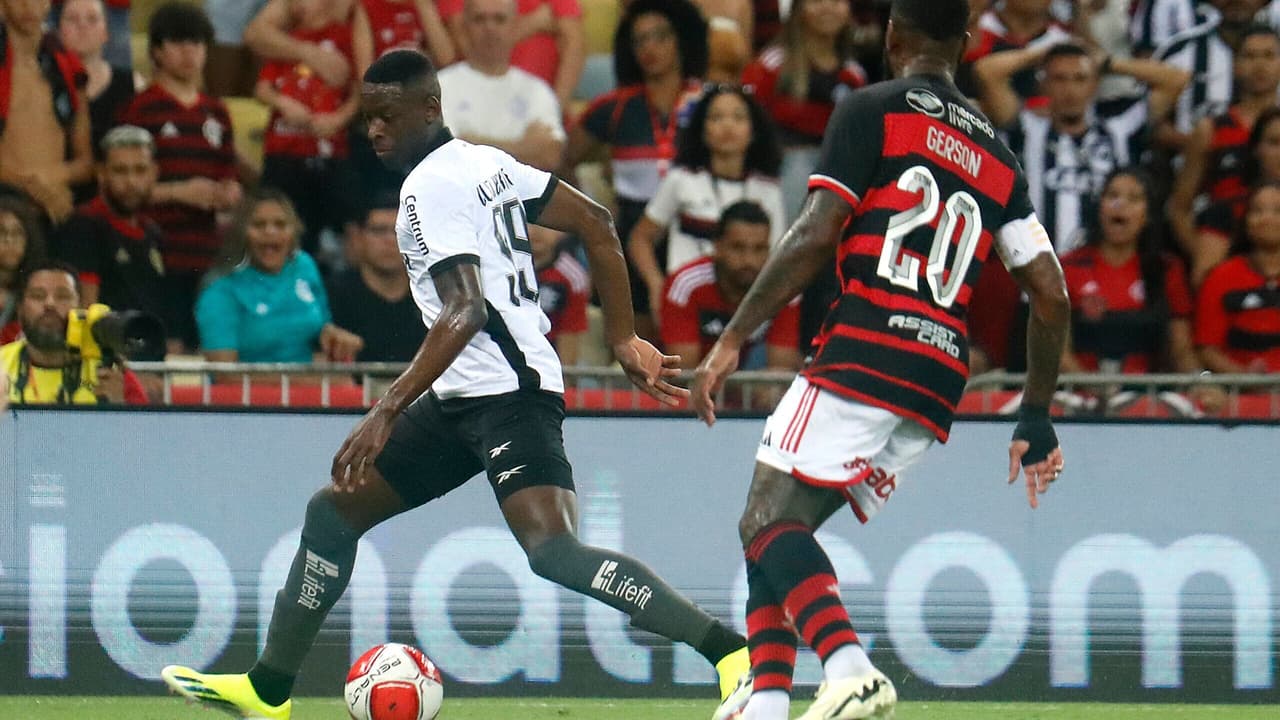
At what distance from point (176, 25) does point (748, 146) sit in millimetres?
3035

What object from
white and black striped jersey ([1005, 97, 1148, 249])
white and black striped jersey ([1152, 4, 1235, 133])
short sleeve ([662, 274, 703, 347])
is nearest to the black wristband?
short sleeve ([662, 274, 703, 347])

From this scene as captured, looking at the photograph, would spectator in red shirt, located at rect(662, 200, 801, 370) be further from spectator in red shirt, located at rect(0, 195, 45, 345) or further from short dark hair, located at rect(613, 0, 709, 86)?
spectator in red shirt, located at rect(0, 195, 45, 345)

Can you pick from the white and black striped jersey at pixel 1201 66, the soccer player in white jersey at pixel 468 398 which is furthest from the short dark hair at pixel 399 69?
the white and black striped jersey at pixel 1201 66

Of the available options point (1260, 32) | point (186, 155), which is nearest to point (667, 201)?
point (186, 155)

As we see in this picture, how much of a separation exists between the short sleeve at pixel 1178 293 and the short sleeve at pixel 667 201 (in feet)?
8.07

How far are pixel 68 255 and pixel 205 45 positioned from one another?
1.48 meters

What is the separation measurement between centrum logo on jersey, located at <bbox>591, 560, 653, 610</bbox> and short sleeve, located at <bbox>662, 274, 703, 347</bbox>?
10.1 ft

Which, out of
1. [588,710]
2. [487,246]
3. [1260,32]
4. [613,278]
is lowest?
[588,710]

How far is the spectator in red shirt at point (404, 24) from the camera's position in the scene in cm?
1001

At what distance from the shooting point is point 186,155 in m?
9.51

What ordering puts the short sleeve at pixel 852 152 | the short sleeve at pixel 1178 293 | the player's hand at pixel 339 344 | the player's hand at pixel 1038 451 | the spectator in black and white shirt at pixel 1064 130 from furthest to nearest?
the spectator in black and white shirt at pixel 1064 130
the short sleeve at pixel 1178 293
the player's hand at pixel 339 344
the player's hand at pixel 1038 451
the short sleeve at pixel 852 152

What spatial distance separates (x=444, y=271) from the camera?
18.5ft

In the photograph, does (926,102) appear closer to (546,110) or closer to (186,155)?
(546,110)

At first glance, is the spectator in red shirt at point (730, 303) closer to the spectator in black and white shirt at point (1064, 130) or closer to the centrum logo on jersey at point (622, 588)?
the spectator in black and white shirt at point (1064, 130)
